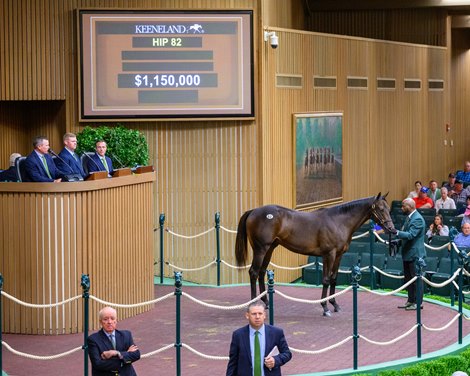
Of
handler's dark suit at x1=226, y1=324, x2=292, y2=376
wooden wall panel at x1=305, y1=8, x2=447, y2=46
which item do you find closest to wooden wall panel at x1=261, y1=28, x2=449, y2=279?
wooden wall panel at x1=305, y1=8, x2=447, y2=46

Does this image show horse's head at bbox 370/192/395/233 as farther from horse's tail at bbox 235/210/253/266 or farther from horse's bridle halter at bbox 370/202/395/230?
horse's tail at bbox 235/210/253/266

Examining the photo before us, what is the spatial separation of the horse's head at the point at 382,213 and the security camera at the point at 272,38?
5.02 metres

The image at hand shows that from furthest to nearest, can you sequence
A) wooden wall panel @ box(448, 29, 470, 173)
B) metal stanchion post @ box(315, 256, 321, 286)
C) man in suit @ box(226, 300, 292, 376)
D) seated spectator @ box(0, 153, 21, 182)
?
wooden wall panel @ box(448, 29, 470, 173) < metal stanchion post @ box(315, 256, 321, 286) < seated spectator @ box(0, 153, 21, 182) < man in suit @ box(226, 300, 292, 376)

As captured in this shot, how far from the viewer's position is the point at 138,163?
1856 centimetres

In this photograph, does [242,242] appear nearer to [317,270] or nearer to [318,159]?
[317,270]

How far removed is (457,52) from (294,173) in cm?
1424

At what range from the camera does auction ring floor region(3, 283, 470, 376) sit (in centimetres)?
1386

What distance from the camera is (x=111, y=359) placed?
11.1m

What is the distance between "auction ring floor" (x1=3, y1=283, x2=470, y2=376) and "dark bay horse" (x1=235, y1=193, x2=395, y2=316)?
2.40ft

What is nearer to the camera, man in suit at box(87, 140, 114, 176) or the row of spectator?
the row of spectator

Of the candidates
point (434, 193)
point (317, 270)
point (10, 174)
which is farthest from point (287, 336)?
point (434, 193)

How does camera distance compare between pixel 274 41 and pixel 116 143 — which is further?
pixel 274 41

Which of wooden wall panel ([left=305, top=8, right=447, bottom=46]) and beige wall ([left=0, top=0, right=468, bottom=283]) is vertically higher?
wooden wall panel ([left=305, top=8, right=447, bottom=46])

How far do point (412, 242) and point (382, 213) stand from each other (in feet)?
2.64
